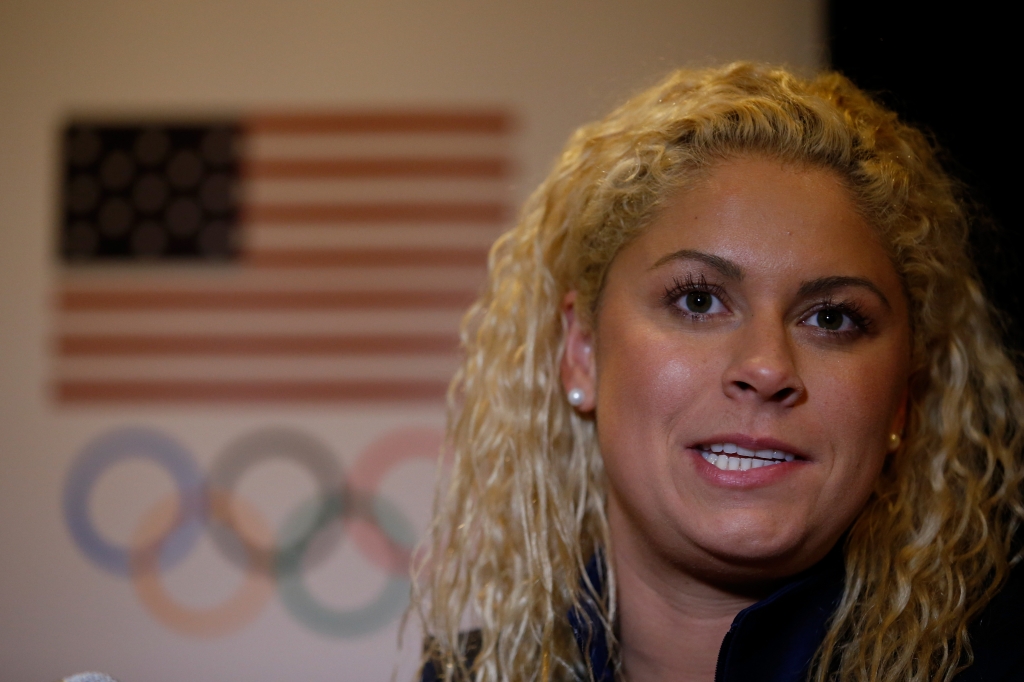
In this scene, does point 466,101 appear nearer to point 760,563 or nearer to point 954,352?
point 954,352

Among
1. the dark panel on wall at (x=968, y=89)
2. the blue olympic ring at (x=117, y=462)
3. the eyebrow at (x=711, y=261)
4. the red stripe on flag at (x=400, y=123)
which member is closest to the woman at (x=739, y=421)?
the eyebrow at (x=711, y=261)

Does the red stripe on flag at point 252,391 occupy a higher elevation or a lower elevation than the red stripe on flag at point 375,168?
→ lower

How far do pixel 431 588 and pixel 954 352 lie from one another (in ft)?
2.55

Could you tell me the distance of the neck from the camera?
116 cm

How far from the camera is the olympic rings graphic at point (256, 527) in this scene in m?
2.77

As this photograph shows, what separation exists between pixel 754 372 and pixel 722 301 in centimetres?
12

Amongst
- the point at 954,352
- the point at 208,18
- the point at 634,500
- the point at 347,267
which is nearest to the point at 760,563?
the point at 634,500

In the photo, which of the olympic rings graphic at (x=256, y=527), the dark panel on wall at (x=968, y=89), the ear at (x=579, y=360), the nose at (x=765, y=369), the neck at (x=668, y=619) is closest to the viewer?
the nose at (x=765, y=369)

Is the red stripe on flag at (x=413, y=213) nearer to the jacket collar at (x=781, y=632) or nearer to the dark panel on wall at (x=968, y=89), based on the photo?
the dark panel on wall at (x=968, y=89)

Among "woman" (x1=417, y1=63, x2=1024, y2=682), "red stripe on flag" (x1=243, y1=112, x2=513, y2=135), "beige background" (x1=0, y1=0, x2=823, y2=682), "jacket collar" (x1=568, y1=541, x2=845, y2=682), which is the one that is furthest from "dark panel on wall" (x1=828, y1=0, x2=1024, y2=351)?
"red stripe on flag" (x1=243, y1=112, x2=513, y2=135)

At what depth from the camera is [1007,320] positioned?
145cm

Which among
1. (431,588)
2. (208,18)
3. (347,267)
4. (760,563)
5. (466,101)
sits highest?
(208,18)

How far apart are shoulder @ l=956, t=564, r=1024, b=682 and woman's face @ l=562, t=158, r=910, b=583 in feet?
0.64

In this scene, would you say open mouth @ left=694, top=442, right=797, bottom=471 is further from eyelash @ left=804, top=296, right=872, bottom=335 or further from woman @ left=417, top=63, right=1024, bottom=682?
eyelash @ left=804, top=296, right=872, bottom=335
